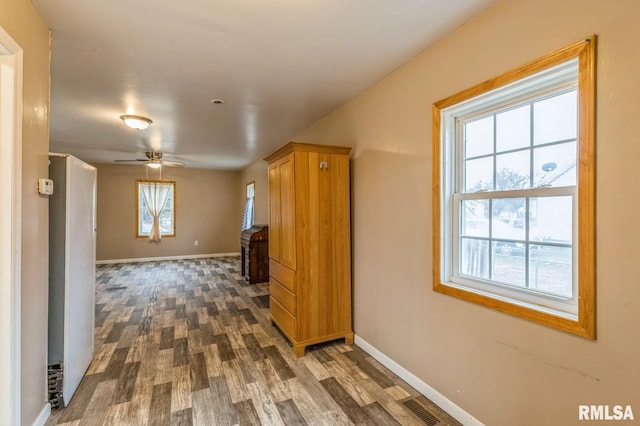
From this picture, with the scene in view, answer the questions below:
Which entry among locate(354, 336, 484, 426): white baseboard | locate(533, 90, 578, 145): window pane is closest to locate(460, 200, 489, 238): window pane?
locate(533, 90, 578, 145): window pane

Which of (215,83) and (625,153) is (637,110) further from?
(215,83)

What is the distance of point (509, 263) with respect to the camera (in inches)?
64.6

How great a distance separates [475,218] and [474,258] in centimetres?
26

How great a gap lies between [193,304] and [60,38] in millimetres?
3265

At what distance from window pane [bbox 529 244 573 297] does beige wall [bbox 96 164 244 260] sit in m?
7.62

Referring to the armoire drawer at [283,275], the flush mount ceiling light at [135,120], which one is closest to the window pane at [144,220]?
the flush mount ceiling light at [135,120]

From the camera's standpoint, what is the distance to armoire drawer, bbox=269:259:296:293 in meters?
2.72

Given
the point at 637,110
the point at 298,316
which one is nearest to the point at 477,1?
the point at 637,110

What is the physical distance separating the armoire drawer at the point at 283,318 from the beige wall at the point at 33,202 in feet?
5.63

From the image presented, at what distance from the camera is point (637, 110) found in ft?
3.64

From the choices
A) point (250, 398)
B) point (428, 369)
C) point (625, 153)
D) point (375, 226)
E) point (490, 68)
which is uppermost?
point (490, 68)

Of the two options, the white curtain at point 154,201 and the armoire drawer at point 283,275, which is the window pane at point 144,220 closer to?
the white curtain at point 154,201

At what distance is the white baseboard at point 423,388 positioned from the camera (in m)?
1.76

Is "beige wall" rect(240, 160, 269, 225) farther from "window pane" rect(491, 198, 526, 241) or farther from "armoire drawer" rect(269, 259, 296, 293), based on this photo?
"window pane" rect(491, 198, 526, 241)
